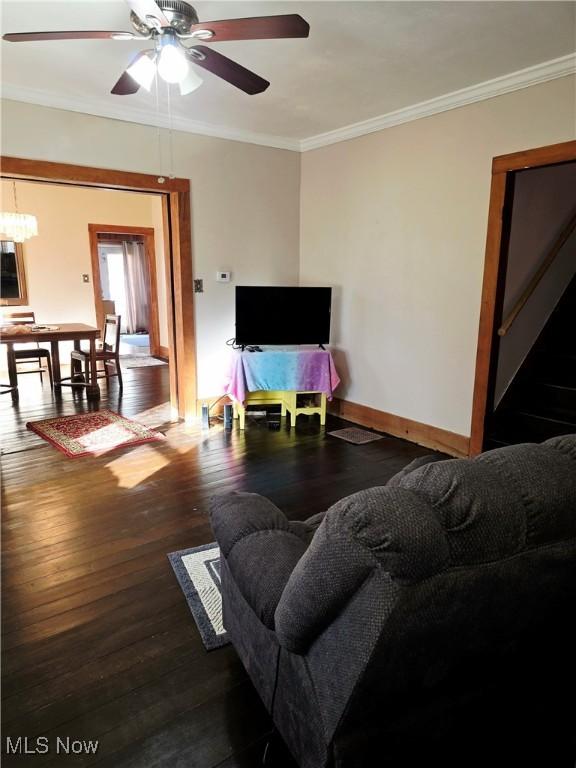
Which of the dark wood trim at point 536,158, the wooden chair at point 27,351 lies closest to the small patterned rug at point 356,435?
the dark wood trim at point 536,158

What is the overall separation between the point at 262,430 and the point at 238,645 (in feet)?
9.86

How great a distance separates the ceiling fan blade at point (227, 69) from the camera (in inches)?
90.7

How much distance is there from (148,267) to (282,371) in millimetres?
4363

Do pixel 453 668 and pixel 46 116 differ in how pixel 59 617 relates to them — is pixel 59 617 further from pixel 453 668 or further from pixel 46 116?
pixel 46 116

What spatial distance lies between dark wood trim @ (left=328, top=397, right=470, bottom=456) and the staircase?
28cm

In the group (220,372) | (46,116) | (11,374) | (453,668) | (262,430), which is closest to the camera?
(453,668)

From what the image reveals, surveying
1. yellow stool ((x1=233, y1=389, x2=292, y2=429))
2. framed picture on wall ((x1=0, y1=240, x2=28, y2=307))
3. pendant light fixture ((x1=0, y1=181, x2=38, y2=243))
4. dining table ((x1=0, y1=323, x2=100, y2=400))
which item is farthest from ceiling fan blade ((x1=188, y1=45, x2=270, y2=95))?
framed picture on wall ((x1=0, y1=240, x2=28, y2=307))

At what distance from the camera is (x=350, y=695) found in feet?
3.25

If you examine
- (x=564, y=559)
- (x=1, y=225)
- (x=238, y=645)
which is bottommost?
(x=238, y=645)

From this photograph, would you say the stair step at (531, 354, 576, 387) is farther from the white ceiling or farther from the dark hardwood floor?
the white ceiling

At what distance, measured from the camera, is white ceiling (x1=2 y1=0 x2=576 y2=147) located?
239cm

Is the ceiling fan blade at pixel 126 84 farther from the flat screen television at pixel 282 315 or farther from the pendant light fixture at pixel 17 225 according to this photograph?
the pendant light fixture at pixel 17 225

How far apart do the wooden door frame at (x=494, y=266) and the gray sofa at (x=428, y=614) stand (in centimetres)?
243

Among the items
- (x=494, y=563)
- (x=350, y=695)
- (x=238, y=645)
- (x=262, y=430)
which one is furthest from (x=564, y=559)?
(x=262, y=430)
